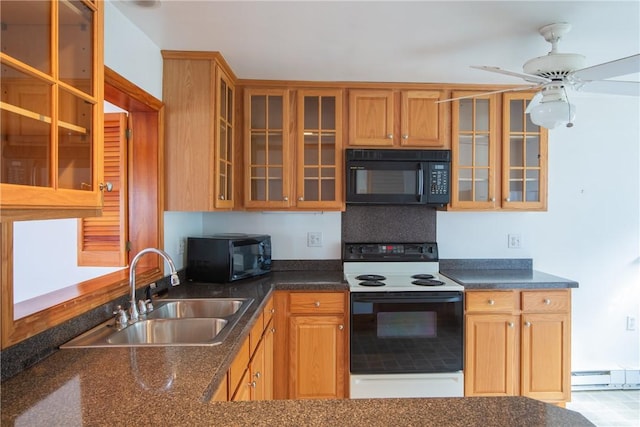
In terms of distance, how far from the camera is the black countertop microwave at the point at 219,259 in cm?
240

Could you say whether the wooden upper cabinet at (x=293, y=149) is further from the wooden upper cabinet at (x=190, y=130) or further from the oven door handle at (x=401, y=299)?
the oven door handle at (x=401, y=299)

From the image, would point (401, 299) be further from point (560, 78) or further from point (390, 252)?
point (560, 78)

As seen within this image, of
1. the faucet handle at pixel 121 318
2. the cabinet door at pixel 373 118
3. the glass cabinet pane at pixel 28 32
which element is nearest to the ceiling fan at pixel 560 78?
the cabinet door at pixel 373 118

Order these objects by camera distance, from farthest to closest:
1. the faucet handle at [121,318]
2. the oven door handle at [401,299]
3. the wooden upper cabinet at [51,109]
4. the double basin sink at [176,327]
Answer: the oven door handle at [401,299]
the faucet handle at [121,318]
the double basin sink at [176,327]
the wooden upper cabinet at [51,109]

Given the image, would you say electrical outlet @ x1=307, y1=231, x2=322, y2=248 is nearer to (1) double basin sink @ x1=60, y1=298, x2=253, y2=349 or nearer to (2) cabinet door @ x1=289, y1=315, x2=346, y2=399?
(2) cabinet door @ x1=289, y1=315, x2=346, y2=399

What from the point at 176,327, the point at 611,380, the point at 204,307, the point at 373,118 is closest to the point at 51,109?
the point at 176,327

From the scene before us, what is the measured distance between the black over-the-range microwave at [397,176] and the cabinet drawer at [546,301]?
0.86 metres

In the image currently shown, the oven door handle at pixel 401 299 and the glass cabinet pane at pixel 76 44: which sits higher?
the glass cabinet pane at pixel 76 44

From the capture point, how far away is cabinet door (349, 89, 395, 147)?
267cm

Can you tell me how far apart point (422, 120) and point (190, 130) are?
5.39 ft

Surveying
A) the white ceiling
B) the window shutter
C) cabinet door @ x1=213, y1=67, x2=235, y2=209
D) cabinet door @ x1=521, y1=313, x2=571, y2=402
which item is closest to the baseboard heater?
cabinet door @ x1=521, y1=313, x2=571, y2=402

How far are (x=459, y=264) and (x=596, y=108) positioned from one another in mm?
1706

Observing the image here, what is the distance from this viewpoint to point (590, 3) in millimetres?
1590

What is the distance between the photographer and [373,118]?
2674 mm
